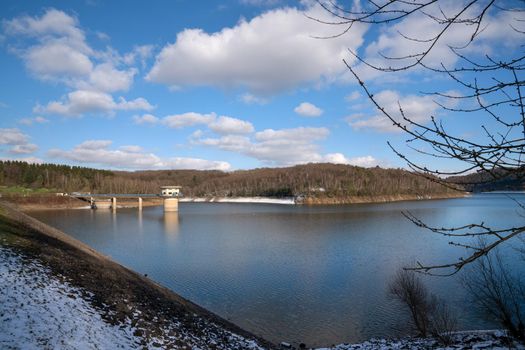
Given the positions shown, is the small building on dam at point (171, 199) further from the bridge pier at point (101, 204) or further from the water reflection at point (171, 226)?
the bridge pier at point (101, 204)

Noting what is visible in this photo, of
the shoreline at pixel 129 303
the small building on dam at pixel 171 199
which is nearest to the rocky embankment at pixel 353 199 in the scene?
the small building on dam at pixel 171 199

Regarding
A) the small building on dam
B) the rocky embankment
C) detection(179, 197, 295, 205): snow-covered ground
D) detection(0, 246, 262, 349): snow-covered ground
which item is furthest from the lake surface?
detection(179, 197, 295, 205): snow-covered ground

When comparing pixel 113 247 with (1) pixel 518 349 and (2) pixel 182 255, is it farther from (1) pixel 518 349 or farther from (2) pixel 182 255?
(1) pixel 518 349

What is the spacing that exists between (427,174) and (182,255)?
29.3m

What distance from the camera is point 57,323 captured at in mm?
8016

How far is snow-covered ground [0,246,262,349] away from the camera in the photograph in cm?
727

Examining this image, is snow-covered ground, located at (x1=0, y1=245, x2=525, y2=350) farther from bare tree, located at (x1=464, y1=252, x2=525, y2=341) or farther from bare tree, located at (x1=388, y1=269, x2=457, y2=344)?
bare tree, located at (x1=388, y1=269, x2=457, y2=344)

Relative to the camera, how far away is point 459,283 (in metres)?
19.0

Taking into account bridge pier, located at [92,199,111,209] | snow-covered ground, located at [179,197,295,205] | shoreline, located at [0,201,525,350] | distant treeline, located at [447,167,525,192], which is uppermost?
distant treeline, located at [447,167,525,192]

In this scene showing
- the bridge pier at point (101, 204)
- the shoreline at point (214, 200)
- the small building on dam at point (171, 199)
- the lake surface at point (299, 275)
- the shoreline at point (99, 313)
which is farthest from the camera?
the bridge pier at point (101, 204)

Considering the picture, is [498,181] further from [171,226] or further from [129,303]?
[171,226]

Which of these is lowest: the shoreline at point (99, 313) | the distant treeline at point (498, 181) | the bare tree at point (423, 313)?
the bare tree at point (423, 313)

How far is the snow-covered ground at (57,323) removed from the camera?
727cm

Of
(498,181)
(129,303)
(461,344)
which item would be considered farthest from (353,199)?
(498,181)
